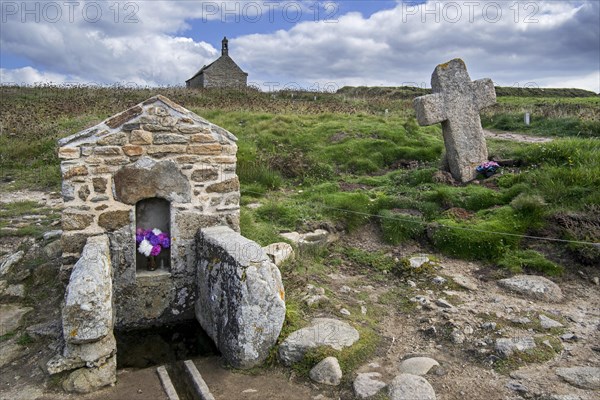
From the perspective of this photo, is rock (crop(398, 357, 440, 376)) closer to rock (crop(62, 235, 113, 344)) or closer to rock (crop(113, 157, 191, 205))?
rock (crop(62, 235, 113, 344))

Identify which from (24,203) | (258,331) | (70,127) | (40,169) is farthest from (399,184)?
(70,127)

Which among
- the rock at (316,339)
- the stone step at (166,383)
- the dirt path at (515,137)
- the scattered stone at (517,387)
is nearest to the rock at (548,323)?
the scattered stone at (517,387)

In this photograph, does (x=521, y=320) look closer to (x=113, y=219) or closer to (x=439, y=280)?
(x=439, y=280)

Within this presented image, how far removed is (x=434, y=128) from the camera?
1509 centimetres

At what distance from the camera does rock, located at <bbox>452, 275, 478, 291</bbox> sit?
19.5 ft

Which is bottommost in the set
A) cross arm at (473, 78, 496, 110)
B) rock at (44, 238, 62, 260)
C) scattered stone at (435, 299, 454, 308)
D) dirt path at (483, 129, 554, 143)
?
scattered stone at (435, 299, 454, 308)

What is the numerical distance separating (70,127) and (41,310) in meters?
10.1

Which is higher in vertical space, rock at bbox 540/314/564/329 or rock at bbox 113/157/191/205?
rock at bbox 113/157/191/205

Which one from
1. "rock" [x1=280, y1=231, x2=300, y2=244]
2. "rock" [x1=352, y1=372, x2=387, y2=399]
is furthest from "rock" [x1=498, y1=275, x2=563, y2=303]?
"rock" [x1=280, y1=231, x2=300, y2=244]

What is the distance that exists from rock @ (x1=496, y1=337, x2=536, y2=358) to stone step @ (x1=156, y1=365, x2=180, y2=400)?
3.08 meters

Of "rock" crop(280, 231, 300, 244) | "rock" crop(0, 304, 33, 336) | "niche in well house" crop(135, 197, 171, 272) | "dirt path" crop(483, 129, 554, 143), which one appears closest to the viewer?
"rock" crop(0, 304, 33, 336)

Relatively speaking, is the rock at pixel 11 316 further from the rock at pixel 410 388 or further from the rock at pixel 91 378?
the rock at pixel 410 388

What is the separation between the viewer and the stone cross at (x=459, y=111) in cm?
945

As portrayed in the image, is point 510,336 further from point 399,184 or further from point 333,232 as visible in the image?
point 399,184
